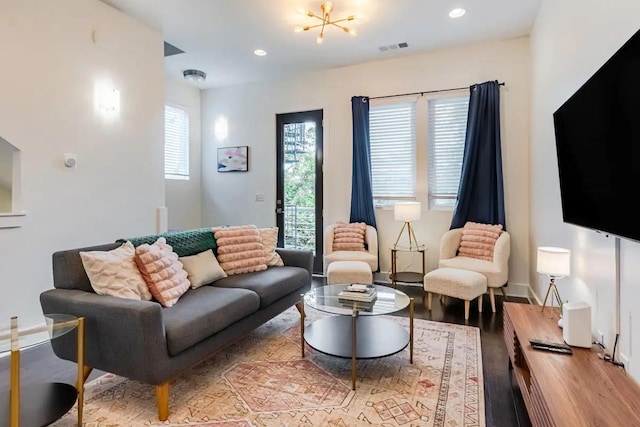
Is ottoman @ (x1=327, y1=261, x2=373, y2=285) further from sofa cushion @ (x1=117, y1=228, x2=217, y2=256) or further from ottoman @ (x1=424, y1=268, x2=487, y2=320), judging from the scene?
sofa cushion @ (x1=117, y1=228, x2=217, y2=256)

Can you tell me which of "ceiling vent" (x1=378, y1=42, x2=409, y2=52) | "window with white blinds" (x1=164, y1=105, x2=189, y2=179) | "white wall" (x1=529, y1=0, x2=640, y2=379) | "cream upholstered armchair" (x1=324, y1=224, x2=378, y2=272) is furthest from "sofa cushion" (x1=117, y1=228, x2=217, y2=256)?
"ceiling vent" (x1=378, y1=42, x2=409, y2=52)

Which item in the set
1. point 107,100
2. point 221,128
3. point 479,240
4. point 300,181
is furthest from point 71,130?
point 479,240

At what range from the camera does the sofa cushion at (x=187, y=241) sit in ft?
9.36

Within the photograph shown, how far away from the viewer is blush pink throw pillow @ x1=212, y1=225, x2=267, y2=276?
3.21m

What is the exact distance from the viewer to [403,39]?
167 inches

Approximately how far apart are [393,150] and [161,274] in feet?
11.4

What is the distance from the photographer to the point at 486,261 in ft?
13.1

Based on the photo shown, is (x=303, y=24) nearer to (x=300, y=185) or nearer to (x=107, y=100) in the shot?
(x=107, y=100)

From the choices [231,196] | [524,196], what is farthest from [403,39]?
[231,196]

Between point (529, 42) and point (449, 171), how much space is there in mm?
1704

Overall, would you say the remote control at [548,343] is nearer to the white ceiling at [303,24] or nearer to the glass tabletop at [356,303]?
the glass tabletop at [356,303]

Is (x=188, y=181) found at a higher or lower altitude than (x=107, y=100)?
lower

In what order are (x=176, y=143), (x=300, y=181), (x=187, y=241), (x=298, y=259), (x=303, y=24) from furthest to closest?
1. (x=176, y=143)
2. (x=300, y=181)
3. (x=303, y=24)
4. (x=298, y=259)
5. (x=187, y=241)

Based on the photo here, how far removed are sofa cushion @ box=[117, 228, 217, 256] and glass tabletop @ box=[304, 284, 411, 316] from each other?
3.56 ft
